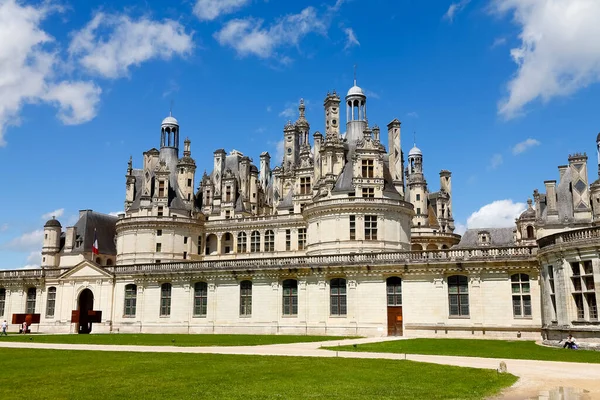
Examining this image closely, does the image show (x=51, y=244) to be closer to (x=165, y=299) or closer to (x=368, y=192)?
(x=165, y=299)

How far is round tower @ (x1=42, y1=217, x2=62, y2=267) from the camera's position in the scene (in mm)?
67375

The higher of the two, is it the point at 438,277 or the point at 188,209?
the point at 188,209

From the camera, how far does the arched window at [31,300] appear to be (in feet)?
173

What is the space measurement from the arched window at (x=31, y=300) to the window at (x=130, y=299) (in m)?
10.2

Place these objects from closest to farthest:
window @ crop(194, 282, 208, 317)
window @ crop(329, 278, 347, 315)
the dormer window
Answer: window @ crop(329, 278, 347, 315) < window @ crop(194, 282, 208, 317) < the dormer window

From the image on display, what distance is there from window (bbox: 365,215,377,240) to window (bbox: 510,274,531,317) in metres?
15.4

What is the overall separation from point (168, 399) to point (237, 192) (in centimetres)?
5571

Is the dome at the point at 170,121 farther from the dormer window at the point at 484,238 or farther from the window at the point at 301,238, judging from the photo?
the dormer window at the point at 484,238

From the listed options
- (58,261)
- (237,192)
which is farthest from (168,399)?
(58,261)

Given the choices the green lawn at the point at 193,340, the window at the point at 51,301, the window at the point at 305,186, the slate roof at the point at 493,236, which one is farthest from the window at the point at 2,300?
the slate roof at the point at 493,236

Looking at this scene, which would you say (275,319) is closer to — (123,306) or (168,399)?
(123,306)

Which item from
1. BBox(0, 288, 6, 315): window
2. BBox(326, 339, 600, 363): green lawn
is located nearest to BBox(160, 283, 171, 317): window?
BBox(0, 288, 6, 315): window

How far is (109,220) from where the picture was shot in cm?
7394

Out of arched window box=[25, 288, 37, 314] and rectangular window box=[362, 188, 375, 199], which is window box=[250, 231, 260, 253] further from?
arched window box=[25, 288, 37, 314]
